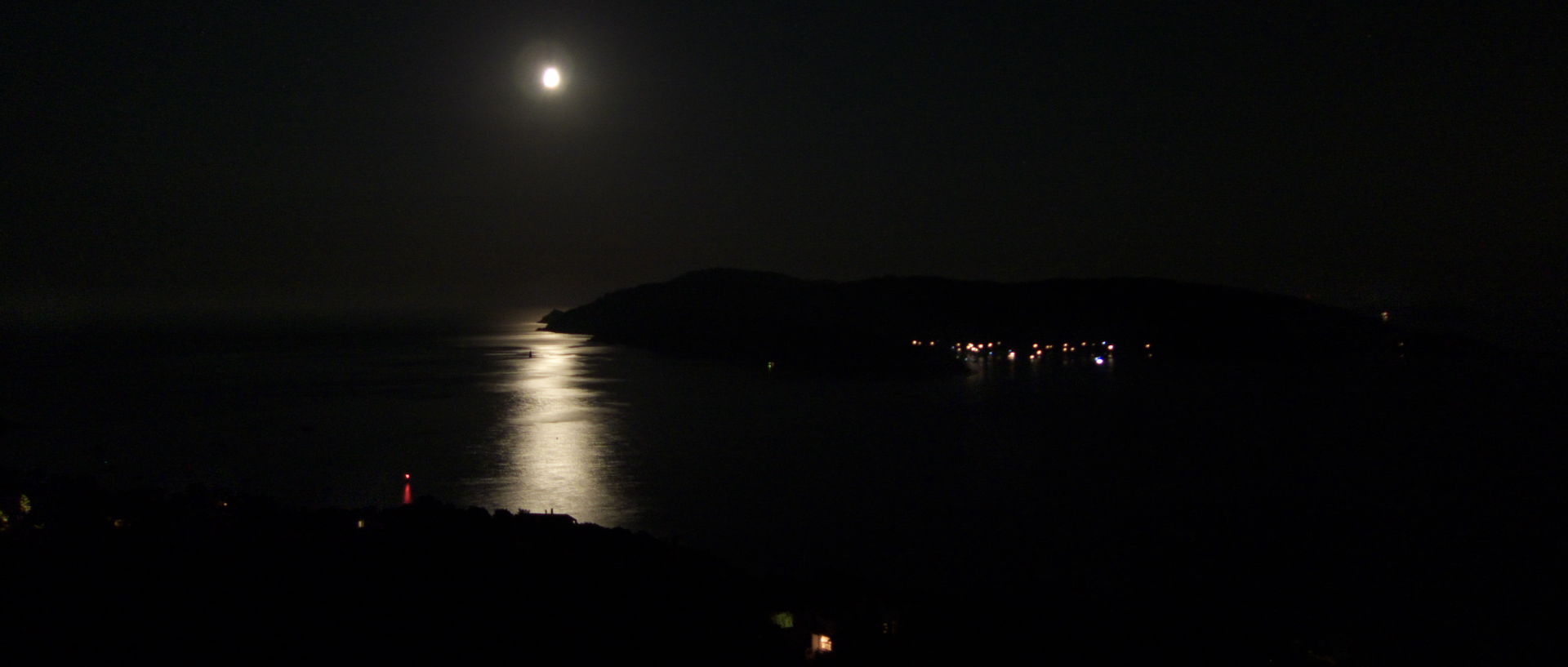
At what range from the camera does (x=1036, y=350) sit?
46438 millimetres

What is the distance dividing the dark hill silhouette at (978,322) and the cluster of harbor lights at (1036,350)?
0.85 metres

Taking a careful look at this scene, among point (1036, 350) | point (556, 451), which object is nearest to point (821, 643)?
point (556, 451)

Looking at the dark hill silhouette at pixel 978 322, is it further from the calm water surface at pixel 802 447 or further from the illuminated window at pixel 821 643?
the illuminated window at pixel 821 643

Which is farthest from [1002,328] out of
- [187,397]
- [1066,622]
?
[1066,622]

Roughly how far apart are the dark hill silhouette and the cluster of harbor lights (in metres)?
0.85

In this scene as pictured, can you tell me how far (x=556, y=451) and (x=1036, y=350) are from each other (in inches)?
1347

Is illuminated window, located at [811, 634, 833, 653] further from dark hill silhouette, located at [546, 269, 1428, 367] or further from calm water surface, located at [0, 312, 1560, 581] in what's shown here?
dark hill silhouette, located at [546, 269, 1428, 367]

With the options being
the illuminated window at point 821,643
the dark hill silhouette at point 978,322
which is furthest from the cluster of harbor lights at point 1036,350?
the illuminated window at point 821,643

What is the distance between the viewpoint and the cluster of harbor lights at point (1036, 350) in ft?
142

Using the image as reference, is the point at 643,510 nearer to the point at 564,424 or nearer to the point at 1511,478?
the point at 564,424

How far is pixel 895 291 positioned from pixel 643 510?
1855 inches

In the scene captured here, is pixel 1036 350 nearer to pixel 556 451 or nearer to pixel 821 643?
pixel 556 451

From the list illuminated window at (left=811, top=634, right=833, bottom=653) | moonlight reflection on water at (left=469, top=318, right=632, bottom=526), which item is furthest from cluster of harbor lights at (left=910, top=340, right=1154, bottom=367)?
illuminated window at (left=811, top=634, right=833, bottom=653)

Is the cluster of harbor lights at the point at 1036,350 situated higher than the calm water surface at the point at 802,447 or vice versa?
the cluster of harbor lights at the point at 1036,350
